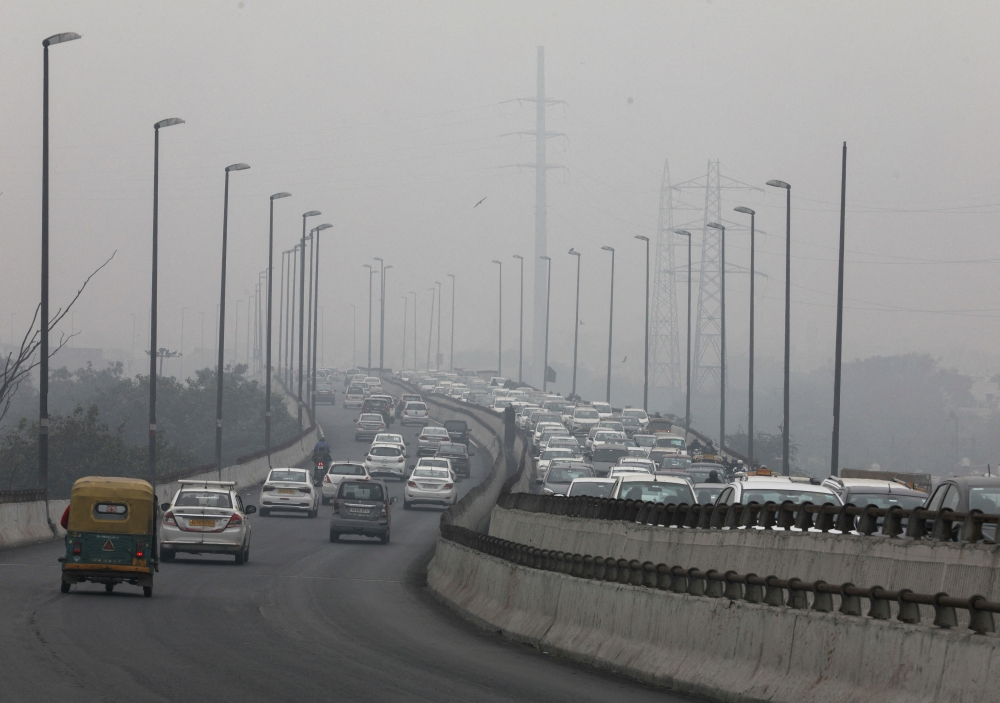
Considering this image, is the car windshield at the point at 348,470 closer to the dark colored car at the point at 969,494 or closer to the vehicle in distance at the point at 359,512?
the vehicle in distance at the point at 359,512

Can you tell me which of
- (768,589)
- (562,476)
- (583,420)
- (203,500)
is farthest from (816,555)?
(583,420)

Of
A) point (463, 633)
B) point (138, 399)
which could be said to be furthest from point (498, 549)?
point (138, 399)

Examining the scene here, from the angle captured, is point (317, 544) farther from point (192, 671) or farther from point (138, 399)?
point (138, 399)

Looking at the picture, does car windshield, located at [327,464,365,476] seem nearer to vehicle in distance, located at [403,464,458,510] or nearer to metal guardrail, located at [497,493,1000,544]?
vehicle in distance, located at [403,464,458,510]

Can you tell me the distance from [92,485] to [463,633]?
6493 mm

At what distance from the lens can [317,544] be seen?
3888 cm

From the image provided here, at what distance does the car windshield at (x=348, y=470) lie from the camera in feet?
177

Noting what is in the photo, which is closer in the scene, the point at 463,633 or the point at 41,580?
the point at 463,633

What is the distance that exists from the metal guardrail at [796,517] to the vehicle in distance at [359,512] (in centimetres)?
1663

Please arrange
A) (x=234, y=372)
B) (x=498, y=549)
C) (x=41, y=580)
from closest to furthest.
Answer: (x=498, y=549)
(x=41, y=580)
(x=234, y=372)

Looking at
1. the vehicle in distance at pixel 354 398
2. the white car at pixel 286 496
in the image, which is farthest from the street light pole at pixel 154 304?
the vehicle in distance at pixel 354 398

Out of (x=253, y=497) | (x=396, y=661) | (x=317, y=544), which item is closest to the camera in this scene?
(x=396, y=661)

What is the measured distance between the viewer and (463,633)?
1997 centimetres

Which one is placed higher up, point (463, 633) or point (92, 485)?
point (92, 485)
